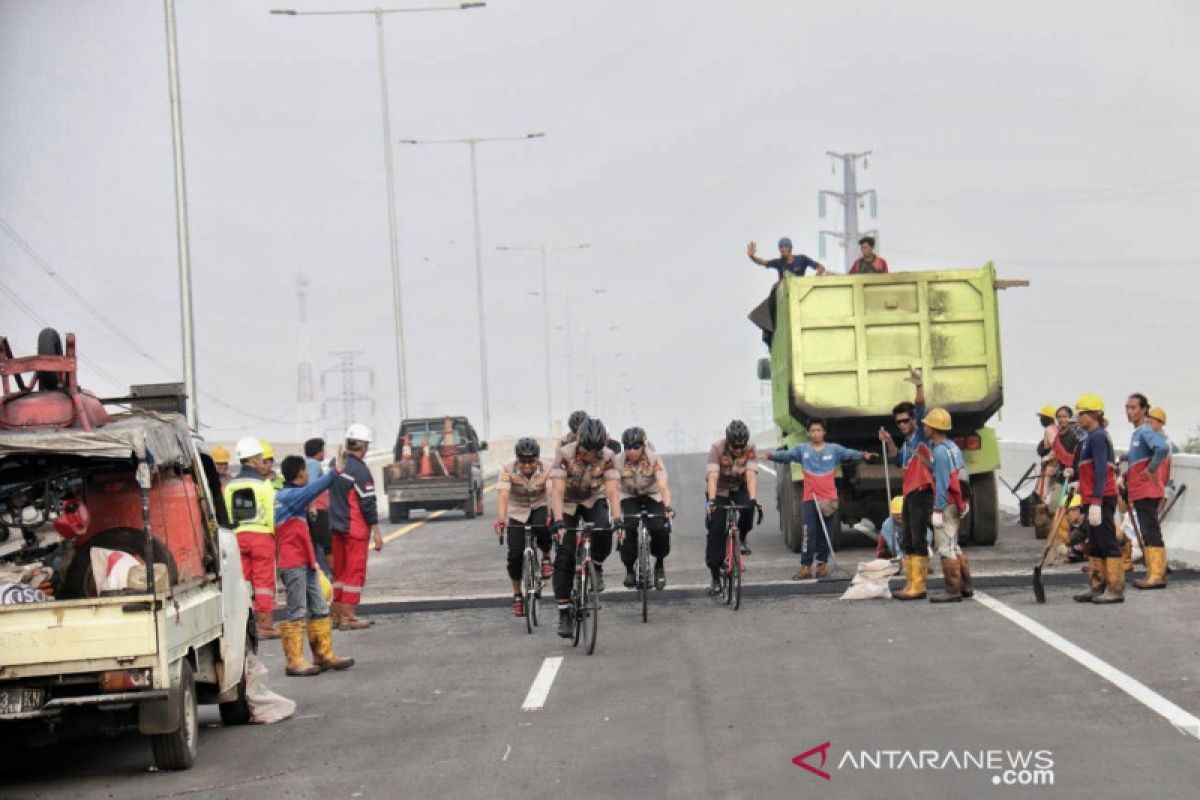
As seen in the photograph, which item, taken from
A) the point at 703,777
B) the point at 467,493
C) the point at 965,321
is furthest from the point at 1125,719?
the point at 467,493

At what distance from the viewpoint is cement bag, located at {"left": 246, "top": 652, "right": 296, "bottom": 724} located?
1159 centimetres

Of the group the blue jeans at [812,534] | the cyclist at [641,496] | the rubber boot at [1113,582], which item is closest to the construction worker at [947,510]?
the rubber boot at [1113,582]

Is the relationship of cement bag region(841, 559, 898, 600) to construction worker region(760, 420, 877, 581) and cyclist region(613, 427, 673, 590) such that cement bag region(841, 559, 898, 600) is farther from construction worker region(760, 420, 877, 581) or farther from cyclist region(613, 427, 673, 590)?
cyclist region(613, 427, 673, 590)

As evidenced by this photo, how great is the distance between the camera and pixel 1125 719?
9.91 m

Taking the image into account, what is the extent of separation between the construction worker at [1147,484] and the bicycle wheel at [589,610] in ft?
17.6

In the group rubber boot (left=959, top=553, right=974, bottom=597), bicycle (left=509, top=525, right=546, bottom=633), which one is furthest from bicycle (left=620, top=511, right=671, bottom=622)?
rubber boot (left=959, top=553, right=974, bottom=597)

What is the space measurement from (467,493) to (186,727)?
24048 mm

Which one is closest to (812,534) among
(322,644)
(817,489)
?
(817,489)

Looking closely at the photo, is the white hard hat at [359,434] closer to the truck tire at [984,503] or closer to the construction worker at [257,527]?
the construction worker at [257,527]

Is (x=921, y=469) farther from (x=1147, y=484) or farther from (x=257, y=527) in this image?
(x=257, y=527)

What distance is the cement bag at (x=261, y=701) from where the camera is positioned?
11586 millimetres

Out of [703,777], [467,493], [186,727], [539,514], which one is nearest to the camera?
[703,777]

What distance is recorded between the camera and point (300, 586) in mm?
13555

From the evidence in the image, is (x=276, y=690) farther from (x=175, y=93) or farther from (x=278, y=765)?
(x=175, y=93)
